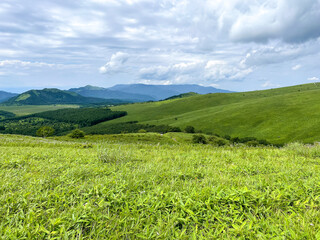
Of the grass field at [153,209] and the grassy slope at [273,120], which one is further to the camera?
the grassy slope at [273,120]

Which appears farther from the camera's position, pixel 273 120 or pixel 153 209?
pixel 273 120

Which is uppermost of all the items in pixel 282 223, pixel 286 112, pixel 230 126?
pixel 282 223

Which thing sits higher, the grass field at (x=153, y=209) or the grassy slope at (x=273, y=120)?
the grass field at (x=153, y=209)

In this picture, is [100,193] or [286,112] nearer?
[100,193]

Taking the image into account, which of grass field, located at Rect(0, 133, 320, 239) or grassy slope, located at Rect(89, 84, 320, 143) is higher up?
grass field, located at Rect(0, 133, 320, 239)

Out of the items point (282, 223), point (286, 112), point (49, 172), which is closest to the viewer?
point (282, 223)

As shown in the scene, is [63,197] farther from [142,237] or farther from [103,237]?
[142,237]

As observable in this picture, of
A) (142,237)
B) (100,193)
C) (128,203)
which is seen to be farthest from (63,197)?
(142,237)

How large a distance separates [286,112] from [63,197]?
554 feet

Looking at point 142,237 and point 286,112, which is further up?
point 142,237

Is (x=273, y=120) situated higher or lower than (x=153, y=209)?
lower

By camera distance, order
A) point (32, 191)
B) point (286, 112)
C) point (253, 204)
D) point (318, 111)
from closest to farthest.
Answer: point (253, 204)
point (32, 191)
point (318, 111)
point (286, 112)

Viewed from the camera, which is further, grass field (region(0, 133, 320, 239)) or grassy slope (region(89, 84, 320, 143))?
grassy slope (region(89, 84, 320, 143))

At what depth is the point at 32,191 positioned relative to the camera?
200 inches
